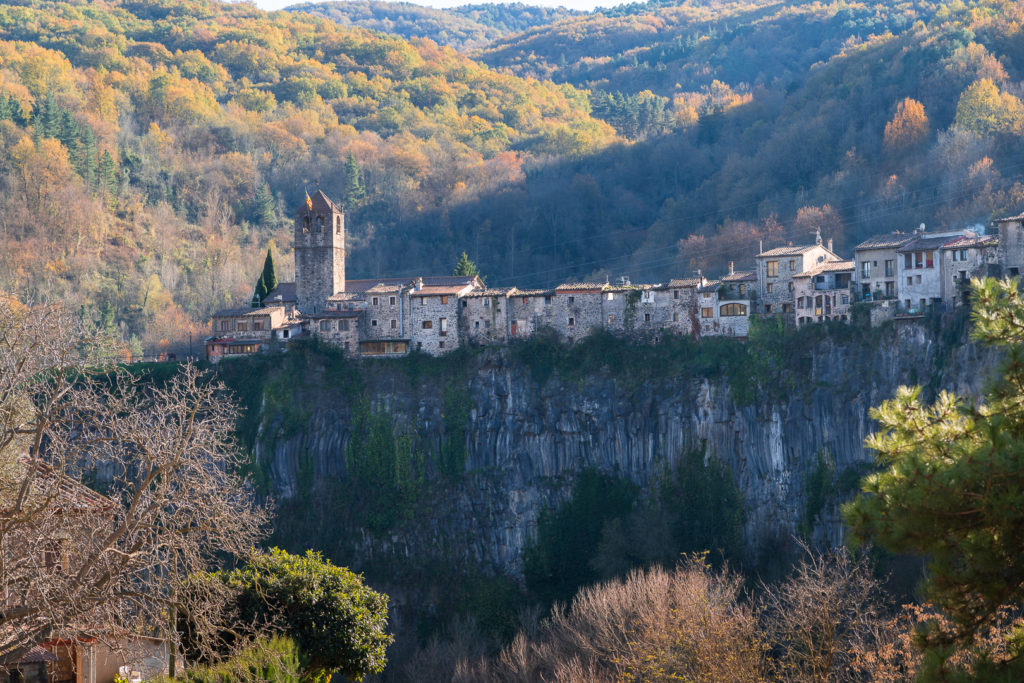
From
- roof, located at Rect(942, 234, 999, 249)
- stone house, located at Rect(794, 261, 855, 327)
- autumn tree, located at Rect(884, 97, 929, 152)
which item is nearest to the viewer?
roof, located at Rect(942, 234, 999, 249)

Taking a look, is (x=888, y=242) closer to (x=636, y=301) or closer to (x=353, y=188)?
(x=636, y=301)

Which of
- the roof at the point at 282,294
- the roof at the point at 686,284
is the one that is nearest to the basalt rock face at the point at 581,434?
the roof at the point at 686,284

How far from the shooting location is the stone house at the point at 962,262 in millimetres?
65688

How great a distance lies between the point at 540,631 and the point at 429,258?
61.8 meters

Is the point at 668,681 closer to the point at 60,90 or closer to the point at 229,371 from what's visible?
the point at 229,371

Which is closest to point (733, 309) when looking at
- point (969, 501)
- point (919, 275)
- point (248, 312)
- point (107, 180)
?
point (919, 275)

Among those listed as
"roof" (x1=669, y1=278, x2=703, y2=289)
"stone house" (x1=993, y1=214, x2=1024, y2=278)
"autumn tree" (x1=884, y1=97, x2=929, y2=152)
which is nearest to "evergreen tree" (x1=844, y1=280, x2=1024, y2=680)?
"stone house" (x1=993, y1=214, x2=1024, y2=278)

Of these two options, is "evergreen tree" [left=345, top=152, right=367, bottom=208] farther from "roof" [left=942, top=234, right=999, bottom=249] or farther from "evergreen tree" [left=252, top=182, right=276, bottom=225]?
"roof" [left=942, top=234, right=999, bottom=249]

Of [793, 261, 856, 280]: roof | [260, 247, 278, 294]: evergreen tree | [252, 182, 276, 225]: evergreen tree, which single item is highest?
[252, 182, 276, 225]: evergreen tree

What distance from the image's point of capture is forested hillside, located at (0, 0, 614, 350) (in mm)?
112000

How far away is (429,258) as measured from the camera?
386 feet

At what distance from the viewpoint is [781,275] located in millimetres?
71812

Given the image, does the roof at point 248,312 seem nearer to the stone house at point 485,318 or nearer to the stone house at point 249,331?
the stone house at point 249,331

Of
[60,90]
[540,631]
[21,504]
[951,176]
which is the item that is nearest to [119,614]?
[21,504]
